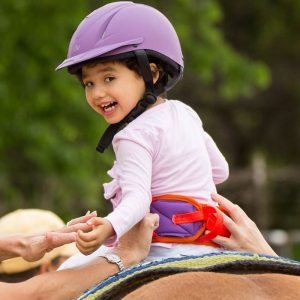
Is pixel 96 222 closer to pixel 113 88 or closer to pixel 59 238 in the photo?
pixel 59 238

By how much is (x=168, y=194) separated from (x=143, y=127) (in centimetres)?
24

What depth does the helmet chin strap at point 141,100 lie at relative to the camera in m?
3.98

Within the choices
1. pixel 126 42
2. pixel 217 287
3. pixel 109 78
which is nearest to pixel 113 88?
pixel 109 78

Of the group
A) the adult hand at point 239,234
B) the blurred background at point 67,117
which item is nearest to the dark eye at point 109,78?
the adult hand at point 239,234

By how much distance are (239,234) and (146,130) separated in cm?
50

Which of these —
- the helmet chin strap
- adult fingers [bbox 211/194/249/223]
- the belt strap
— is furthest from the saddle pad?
the helmet chin strap

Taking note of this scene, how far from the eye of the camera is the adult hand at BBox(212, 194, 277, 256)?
13.1 feet

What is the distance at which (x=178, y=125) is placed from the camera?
157 inches

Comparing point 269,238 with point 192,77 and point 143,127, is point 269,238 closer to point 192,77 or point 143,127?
point 192,77

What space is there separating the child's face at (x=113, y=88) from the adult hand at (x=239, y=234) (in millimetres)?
Answer: 441

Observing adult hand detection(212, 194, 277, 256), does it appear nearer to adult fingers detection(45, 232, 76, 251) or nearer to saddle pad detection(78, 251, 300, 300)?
saddle pad detection(78, 251, 300, 300)

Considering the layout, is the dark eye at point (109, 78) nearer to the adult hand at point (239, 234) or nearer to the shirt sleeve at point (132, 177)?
the shirt sleeve at point (132, 177)

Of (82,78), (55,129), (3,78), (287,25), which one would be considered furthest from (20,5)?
(287,25)

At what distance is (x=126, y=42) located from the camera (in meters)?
3.95
